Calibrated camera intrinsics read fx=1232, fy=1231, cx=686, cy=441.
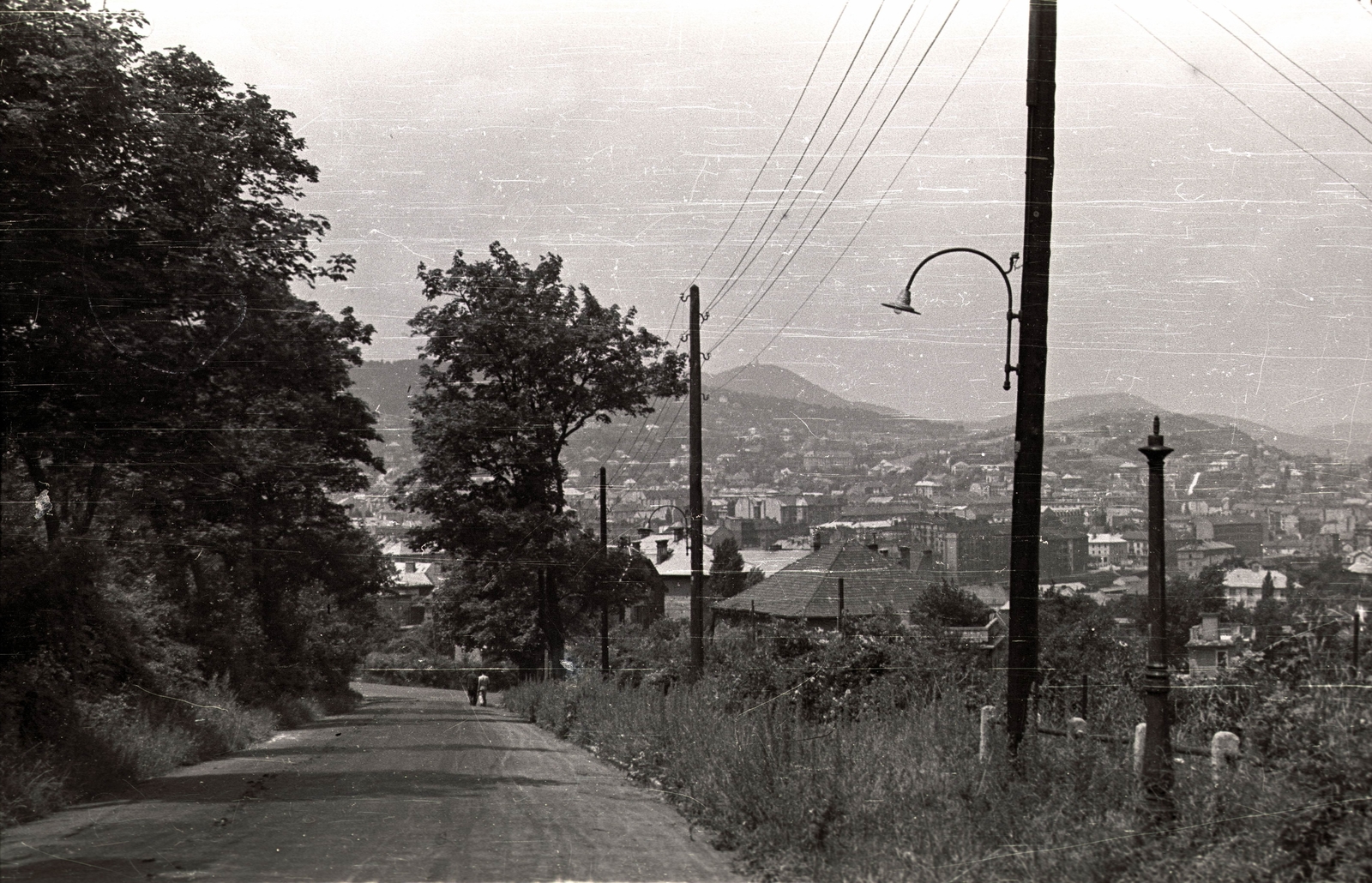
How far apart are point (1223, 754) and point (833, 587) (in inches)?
1857

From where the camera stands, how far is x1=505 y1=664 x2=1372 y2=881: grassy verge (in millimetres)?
6410

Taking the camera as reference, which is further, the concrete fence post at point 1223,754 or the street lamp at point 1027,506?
the street lamp at point 1027,506

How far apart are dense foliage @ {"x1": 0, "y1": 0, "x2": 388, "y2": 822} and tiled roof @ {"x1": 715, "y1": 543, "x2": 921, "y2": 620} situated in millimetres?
25548

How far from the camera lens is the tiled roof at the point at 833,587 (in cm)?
4681

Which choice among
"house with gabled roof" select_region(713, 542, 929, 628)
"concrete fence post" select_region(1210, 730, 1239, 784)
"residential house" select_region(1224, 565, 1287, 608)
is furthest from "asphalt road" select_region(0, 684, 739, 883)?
"house with gabled roof" select_region(713, 542, 929, 628)

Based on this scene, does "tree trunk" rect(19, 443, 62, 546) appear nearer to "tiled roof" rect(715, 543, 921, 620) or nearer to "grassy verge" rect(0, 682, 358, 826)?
"grassy verge" rect(0, 682, 358, 826)

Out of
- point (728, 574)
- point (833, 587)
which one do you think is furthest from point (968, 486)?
point (728, 574)

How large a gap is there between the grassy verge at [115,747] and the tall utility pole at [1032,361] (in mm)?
9051

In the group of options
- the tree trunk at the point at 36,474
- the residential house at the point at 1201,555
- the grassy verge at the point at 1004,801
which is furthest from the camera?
the tree trunk at the point at 36,474

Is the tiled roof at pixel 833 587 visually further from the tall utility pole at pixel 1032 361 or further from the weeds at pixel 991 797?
the tall utility pole at pixel 1032 361

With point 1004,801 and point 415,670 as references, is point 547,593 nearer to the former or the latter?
point 1004,801

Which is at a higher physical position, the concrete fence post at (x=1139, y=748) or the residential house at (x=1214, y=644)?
the residential house at (x=1214, y=644)

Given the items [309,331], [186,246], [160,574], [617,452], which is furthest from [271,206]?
[617,452]

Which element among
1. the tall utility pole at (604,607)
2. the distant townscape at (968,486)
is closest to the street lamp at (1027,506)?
the distant townscape at (968,486)
